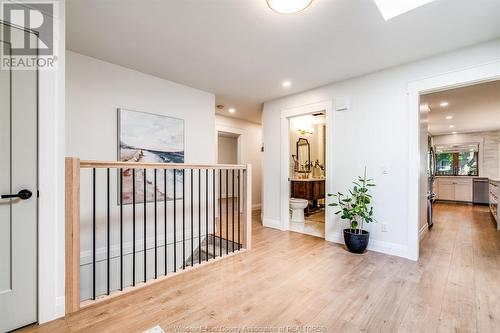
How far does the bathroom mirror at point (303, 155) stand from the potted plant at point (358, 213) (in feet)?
8.43

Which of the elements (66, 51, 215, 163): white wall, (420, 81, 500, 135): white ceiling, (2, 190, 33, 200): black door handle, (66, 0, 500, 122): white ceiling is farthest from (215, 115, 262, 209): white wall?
(2, 190, 33, 200): black door handle

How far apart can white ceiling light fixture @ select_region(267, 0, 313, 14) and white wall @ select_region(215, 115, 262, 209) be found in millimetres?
3885

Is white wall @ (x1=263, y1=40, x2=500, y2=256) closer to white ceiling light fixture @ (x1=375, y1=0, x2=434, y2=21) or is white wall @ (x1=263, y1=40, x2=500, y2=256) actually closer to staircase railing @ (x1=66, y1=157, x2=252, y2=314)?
white ceiling light fixture @ (x1=375, y1=0, x2=434, y2=21)

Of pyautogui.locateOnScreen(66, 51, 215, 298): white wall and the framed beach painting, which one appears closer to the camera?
pyautogui.locateOnScreen(66, 51, 215, 298): white wall

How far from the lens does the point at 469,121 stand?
231 inches

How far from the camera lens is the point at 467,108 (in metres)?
4.74

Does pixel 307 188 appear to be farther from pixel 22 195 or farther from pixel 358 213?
pixel 22 195

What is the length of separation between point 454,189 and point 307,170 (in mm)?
5484

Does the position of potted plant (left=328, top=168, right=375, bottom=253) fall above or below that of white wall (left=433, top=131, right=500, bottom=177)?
below

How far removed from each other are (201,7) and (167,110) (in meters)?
1.88

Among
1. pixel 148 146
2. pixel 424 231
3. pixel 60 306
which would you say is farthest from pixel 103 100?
pixel 424 231

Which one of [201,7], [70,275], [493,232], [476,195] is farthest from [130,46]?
[476,195]

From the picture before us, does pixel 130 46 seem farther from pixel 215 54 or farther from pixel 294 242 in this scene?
pixel 294 242

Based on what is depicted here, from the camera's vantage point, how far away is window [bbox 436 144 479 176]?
748 cm
